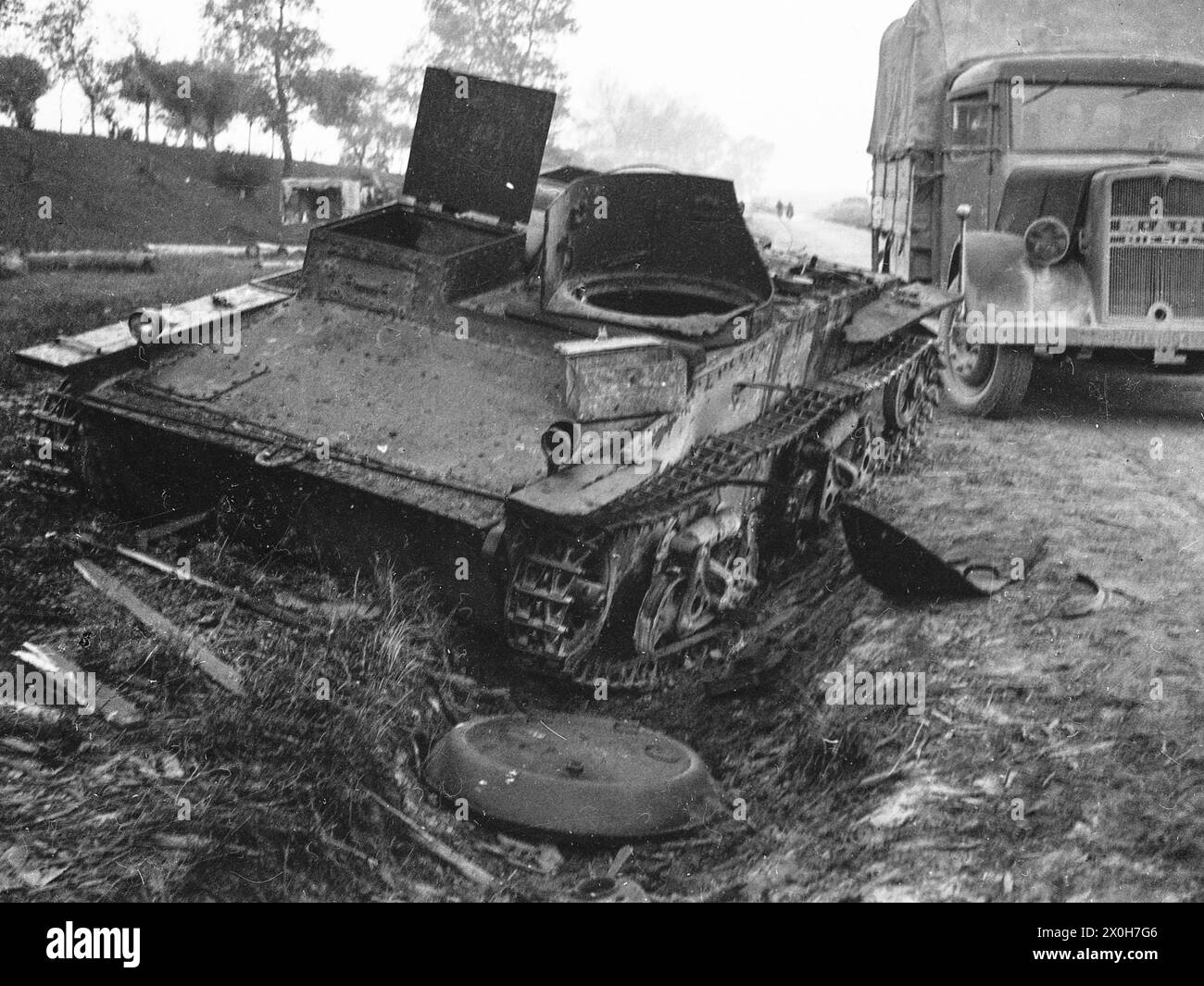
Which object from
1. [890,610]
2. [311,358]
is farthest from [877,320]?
[311,358]

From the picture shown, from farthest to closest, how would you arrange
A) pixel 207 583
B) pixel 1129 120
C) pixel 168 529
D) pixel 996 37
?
pixel 996 37
pixel 1129 120
pixel 168 529
pixel 207 583

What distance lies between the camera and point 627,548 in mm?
5020

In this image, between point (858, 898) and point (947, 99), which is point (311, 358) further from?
point (947, 99)

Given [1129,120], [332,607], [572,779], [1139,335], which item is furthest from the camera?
[1129,120]

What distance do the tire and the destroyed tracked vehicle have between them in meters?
1.49

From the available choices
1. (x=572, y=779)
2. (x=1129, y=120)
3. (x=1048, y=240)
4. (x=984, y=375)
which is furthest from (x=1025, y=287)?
(x=572, y=779)

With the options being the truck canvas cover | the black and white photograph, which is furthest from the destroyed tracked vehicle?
the truck canvas cover

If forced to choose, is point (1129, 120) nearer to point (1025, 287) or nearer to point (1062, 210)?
point (1062, 210)

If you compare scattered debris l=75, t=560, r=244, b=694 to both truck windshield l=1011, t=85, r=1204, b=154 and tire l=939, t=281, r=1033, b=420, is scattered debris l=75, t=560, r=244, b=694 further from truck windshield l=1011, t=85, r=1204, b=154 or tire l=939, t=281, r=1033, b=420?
truck windshield l=1011, t=85, r=1204, b=154

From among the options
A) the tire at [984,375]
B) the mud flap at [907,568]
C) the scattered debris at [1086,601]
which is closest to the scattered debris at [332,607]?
the mud flap at [907,568]

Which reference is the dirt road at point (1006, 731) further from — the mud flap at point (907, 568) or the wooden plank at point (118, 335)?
the wooden plank at point (118, 335)

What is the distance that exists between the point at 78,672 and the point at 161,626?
0.44m

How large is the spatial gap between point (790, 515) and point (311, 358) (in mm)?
2674

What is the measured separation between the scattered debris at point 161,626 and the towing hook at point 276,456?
2.54 ft
